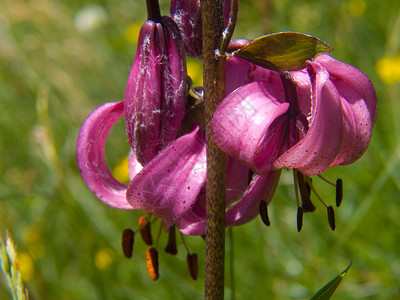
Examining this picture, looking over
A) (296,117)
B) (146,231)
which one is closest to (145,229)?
(146,231)

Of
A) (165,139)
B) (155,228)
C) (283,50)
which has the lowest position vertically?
(155,228)

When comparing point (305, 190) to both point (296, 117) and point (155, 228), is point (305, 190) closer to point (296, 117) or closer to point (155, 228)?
point (296, 117)

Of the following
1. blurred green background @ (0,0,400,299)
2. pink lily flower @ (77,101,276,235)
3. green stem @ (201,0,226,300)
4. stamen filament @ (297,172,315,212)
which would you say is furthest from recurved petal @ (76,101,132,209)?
blurred green background @ (0,0,400,299)

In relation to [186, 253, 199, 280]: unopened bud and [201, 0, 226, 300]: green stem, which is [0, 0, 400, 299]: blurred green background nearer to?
[186, 253, 199, 280]: unopened bud

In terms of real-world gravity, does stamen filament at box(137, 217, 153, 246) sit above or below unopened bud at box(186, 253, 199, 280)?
above

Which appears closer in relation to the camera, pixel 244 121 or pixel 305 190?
pixel 244 121

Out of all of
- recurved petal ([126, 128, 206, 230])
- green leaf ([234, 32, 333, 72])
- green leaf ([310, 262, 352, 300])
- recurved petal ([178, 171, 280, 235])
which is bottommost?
green leaf ([310, 262, 352, 300])
